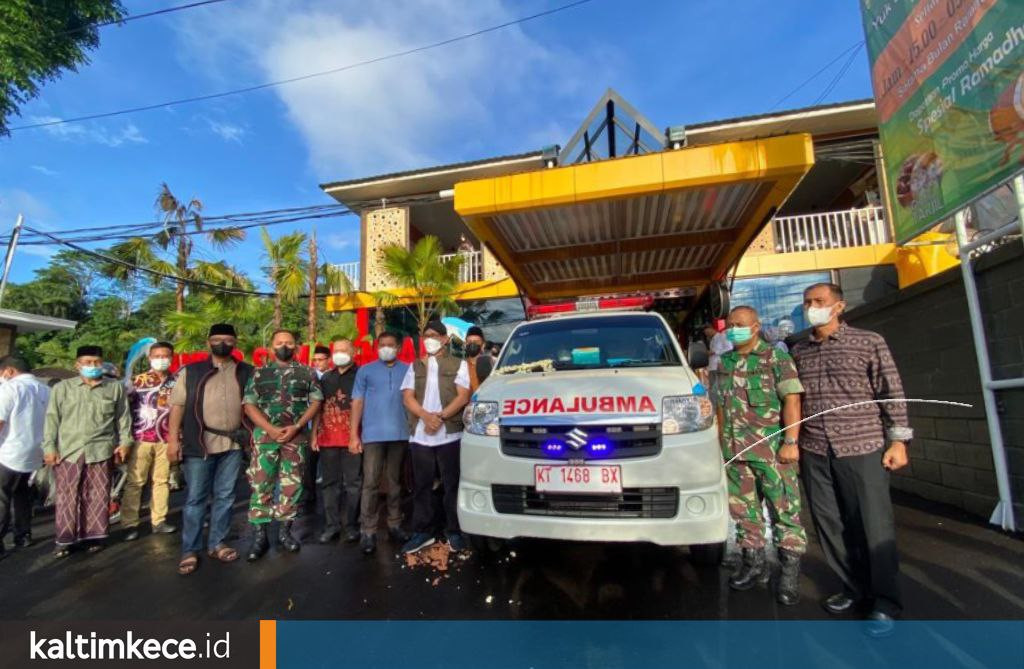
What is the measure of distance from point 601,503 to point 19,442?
525 cm

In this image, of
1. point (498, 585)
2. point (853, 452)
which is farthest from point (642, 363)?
point (498, 585)

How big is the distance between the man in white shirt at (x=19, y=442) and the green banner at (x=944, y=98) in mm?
8127

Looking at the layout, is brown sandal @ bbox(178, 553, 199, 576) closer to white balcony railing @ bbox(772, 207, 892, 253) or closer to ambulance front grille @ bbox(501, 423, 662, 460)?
ambulance front grille @ bbox(501, 423, 662, 460)

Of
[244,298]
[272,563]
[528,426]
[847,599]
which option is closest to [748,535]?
[847,599]

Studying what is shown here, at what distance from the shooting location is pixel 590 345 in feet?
13.0

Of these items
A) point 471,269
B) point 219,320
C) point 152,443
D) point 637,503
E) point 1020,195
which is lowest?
point 637,503

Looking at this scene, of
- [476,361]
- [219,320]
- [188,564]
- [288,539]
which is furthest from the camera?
[219,320]

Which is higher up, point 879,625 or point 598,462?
point 598,462

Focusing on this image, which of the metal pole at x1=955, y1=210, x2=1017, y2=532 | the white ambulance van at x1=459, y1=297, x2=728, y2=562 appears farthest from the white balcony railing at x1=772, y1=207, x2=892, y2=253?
the white ambulance van at x1=459, y1=297, x2=728, y2=562

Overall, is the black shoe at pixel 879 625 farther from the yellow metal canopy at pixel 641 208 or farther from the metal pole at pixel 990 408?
the yellow metal canopy at pixel 641 208

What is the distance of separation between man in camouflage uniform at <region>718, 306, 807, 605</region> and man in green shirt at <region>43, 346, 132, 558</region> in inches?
207

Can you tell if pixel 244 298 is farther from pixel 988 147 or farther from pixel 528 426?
pixel 988 147

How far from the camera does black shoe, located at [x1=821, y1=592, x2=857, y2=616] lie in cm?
275

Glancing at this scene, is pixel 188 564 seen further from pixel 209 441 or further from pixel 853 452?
pixel 853 452
